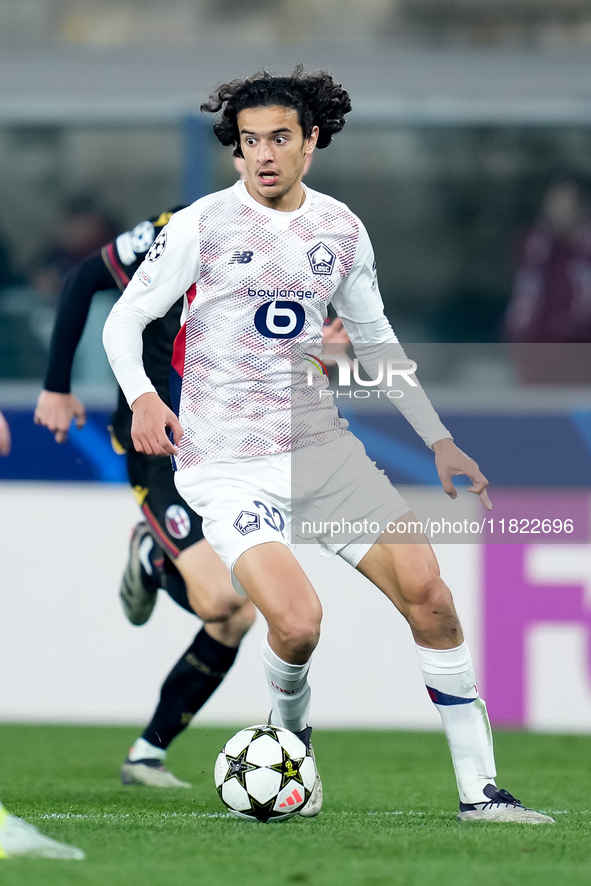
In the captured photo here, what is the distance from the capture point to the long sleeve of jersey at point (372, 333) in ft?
13.7

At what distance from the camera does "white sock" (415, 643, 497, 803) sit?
3.95 metres

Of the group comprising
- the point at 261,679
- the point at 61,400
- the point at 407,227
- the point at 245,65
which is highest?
the point at 245,65

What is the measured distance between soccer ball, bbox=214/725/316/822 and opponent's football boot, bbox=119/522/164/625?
1774 millimetres

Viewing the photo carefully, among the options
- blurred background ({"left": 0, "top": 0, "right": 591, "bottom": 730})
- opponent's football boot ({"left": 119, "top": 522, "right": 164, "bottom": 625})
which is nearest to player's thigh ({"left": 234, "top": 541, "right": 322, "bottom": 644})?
opponent's football boot ({"left": 119, "top": 522, "right": 164, "bottom": 625})

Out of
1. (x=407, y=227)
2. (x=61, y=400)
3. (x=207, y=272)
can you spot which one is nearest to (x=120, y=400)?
(x=61, y=400)

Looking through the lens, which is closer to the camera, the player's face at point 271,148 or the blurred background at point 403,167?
the player's face at point 271,148

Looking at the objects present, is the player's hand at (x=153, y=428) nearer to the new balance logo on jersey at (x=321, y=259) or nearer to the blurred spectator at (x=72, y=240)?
the new balance logo on jersey at (x=321, y=259)

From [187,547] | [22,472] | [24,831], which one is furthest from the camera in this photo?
[22,472]

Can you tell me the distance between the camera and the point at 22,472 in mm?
7559

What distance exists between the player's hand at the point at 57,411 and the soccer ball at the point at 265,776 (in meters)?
1.55

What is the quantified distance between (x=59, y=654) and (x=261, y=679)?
0.98 metres

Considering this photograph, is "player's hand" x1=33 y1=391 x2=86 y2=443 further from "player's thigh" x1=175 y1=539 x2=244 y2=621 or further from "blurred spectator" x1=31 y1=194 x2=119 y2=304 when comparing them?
"blurred spectator" x1=31 y1=194 x2=119 y2=304

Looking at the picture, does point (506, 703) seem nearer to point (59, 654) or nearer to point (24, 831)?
point (59, 654)

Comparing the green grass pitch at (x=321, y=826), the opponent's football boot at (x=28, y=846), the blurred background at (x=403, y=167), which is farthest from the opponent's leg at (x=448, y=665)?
the blurred background at (x=403, y=167)
